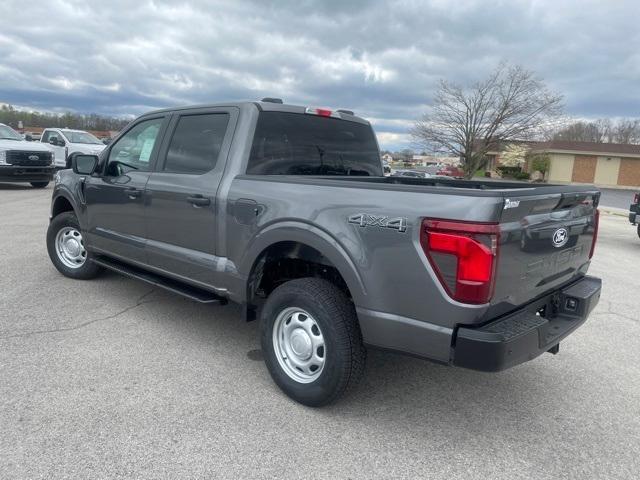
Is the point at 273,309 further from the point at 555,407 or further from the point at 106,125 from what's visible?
the point at 106,125

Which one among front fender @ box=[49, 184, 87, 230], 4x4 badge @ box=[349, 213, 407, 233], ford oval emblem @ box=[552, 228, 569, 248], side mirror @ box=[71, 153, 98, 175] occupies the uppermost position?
side mirror @ box=[71, 153, 98, 175]

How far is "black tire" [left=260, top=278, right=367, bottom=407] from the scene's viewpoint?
289cm

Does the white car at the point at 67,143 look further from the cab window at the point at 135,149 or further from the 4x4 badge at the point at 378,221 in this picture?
the 4x4 badge at the point at 378,221

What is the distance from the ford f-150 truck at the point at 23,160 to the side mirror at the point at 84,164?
1162cm

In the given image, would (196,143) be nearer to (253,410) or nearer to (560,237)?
(253,410)

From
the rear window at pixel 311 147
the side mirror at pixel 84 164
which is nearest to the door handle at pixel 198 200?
the rear window at pixel 311 147

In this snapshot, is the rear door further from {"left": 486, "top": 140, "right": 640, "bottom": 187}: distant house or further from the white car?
{"left": 486, "top": 140, "right": 640, "bottom": 187}: distant house

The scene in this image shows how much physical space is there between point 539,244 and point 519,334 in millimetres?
533

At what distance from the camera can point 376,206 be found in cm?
269

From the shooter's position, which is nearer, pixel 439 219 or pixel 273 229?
pixel 439 219

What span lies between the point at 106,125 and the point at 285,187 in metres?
53.1

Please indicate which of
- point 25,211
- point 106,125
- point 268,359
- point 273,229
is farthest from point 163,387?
point 106,125

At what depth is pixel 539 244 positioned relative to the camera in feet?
8.89

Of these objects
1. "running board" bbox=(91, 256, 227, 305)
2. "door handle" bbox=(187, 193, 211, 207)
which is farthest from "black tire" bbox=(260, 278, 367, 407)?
"door handle" bbox=(187, 193, 211, 207)
